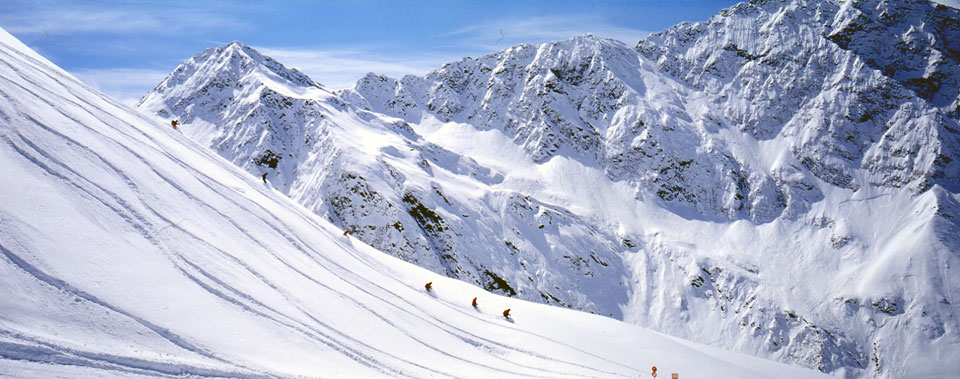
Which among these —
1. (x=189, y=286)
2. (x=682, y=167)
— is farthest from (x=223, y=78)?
(x=189, y=286)

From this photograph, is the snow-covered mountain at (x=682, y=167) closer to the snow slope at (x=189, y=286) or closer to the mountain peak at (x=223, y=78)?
the mountain peak at (x=223, y=78)

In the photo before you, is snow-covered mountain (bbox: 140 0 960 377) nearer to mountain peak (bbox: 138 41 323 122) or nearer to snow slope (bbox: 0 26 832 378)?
mountain peak (bbox: 138 41 323 122)

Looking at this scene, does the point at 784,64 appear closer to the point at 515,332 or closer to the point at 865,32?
the point at 865,32

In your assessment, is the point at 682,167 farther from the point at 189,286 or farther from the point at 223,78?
the point at 223,78

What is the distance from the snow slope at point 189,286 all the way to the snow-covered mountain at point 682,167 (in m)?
57.8

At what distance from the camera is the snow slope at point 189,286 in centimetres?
710

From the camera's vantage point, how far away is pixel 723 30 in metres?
138

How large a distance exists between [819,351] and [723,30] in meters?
96.9

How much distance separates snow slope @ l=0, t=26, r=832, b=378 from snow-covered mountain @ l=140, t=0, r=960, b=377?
57795mm

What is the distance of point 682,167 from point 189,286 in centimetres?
12273

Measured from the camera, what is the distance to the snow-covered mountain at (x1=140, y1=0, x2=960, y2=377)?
85000 mm

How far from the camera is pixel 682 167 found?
116500mm

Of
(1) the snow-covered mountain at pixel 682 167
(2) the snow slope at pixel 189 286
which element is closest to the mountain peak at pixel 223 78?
(1) the snow-covered mountain at pixel 682 167

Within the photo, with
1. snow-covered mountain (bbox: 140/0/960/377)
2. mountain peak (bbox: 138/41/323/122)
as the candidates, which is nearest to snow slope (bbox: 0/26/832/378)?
Answer: snow-covered mountain (bbox: 140/0/960/377)
